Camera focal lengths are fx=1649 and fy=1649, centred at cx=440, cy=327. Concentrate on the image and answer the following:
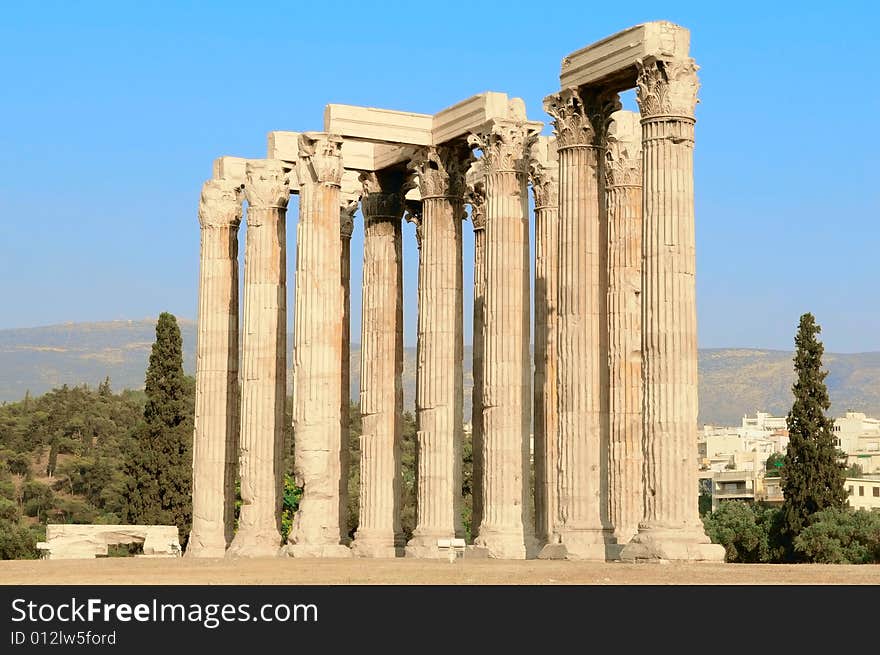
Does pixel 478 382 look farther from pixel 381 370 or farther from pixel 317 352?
pixel 317 352

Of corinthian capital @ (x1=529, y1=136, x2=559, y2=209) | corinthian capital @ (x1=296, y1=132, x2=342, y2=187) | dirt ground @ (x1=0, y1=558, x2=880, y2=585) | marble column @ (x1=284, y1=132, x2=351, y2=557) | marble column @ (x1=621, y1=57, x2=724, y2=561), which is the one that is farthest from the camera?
corinthian capital @ (x1=529, y1=136, x2=559, y2=209)

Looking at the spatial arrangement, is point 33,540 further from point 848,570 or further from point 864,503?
point 864,503

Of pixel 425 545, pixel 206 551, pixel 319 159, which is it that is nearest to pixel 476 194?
pixel 319 159

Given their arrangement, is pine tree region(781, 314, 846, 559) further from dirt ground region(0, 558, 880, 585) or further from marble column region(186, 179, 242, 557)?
dirt ground region(0, 558, 880, 585)

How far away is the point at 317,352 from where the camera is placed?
5691 centimetres

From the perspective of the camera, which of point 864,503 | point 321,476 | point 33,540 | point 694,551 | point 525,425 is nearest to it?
point 694,551

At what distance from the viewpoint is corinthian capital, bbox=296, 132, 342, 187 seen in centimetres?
5766

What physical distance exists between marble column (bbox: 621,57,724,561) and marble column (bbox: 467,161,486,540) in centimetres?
1619

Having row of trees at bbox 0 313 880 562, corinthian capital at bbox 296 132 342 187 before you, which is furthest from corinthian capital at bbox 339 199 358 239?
row of trees at bbox 0 313 880 562

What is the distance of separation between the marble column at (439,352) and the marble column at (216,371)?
9.20 metres

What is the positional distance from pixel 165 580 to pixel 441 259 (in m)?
20.8

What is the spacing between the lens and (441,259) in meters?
57.9

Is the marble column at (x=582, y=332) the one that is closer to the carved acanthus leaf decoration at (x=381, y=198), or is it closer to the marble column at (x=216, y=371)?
the carved acanthus leaf decoration at (x=381, y=198)

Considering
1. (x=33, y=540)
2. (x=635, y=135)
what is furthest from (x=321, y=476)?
(x=33, y=540)
